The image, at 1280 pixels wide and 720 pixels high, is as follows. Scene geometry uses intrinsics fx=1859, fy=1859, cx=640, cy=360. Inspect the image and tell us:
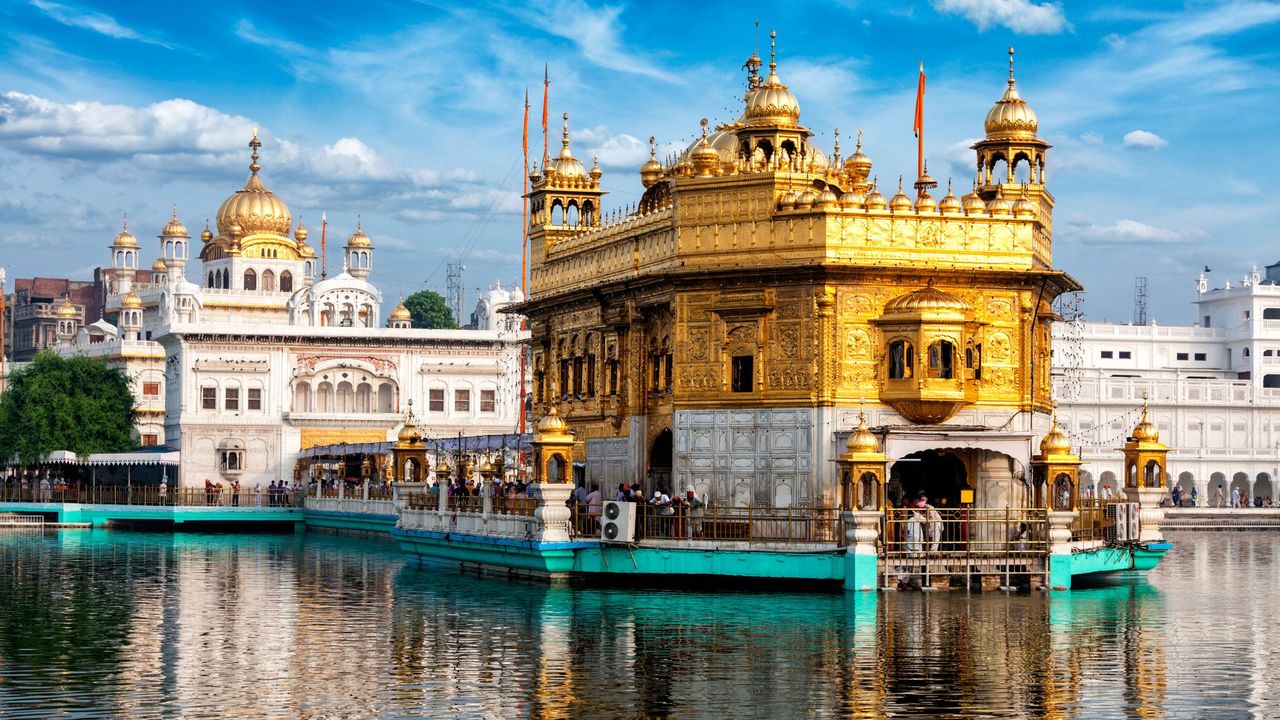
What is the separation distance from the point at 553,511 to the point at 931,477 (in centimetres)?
744

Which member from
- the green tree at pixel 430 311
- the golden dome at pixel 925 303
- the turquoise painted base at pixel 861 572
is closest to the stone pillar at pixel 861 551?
the turquoise painted base at pixel 861 572

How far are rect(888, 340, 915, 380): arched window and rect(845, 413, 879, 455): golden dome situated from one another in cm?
221

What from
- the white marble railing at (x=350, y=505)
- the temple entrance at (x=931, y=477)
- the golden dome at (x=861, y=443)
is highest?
the golden dome at (x=861, y=443)

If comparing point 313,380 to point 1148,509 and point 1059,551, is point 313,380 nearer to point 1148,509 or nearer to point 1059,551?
point 1148,509

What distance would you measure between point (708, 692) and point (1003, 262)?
15.2 m

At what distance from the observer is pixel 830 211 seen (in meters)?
30.8

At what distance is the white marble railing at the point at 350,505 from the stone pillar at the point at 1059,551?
22.5 m

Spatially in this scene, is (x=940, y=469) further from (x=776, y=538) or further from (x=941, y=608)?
(x=941, y=608)

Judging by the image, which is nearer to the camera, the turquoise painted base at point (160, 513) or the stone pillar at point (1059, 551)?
the stone pillar at point (1059, 551)

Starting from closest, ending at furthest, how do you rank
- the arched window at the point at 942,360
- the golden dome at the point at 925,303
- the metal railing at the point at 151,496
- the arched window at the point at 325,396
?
1. the golden dome at the point at 925,303
2. the arched window at the point at 942,360
3. the metal railing at the point at 151,496
4. the arched window at the point at 325,396

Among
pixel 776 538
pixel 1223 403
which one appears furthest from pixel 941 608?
pixel 1223 403

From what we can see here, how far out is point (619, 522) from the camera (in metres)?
30.2

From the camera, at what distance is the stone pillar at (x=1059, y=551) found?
96.7ft

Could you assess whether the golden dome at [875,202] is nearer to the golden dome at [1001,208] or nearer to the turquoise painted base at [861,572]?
the golden dome at [1001,208]
